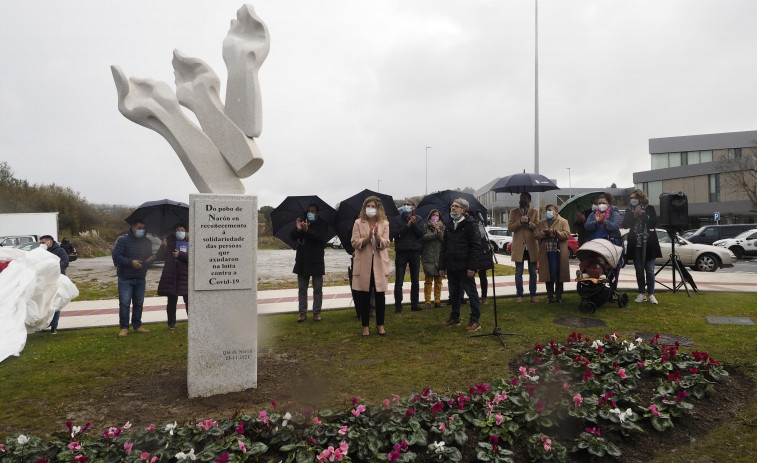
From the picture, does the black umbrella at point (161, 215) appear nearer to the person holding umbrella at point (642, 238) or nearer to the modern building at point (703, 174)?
the person holding umbrella at point (642, 238)

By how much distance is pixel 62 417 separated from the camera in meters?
4.05

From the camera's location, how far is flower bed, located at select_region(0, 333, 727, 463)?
121 inches

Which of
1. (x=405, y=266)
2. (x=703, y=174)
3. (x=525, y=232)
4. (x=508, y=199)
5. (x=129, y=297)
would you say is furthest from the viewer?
(x=508, y=199)

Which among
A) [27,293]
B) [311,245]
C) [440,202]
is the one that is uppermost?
[440,202]

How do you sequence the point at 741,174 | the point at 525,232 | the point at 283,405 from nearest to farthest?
the point at 283,405, the point at 525,232, the point at 741,174

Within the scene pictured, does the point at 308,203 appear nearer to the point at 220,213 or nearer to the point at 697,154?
the point at 220,213

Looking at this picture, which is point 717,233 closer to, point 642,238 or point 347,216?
point 642,238

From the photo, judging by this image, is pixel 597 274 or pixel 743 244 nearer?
pixel 597 274

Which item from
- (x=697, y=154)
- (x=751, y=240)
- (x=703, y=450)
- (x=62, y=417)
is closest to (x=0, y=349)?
(x=62, y=417)

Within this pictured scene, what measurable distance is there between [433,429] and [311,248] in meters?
4.74

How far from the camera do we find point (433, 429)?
331 centimetres

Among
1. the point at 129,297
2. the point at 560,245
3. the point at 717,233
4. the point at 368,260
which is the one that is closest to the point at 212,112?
the point at 368,260

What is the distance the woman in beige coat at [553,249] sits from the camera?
8523 mm

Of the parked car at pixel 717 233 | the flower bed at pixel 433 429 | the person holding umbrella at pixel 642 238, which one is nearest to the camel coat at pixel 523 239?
the person holding umbrella at pixel 642 238
